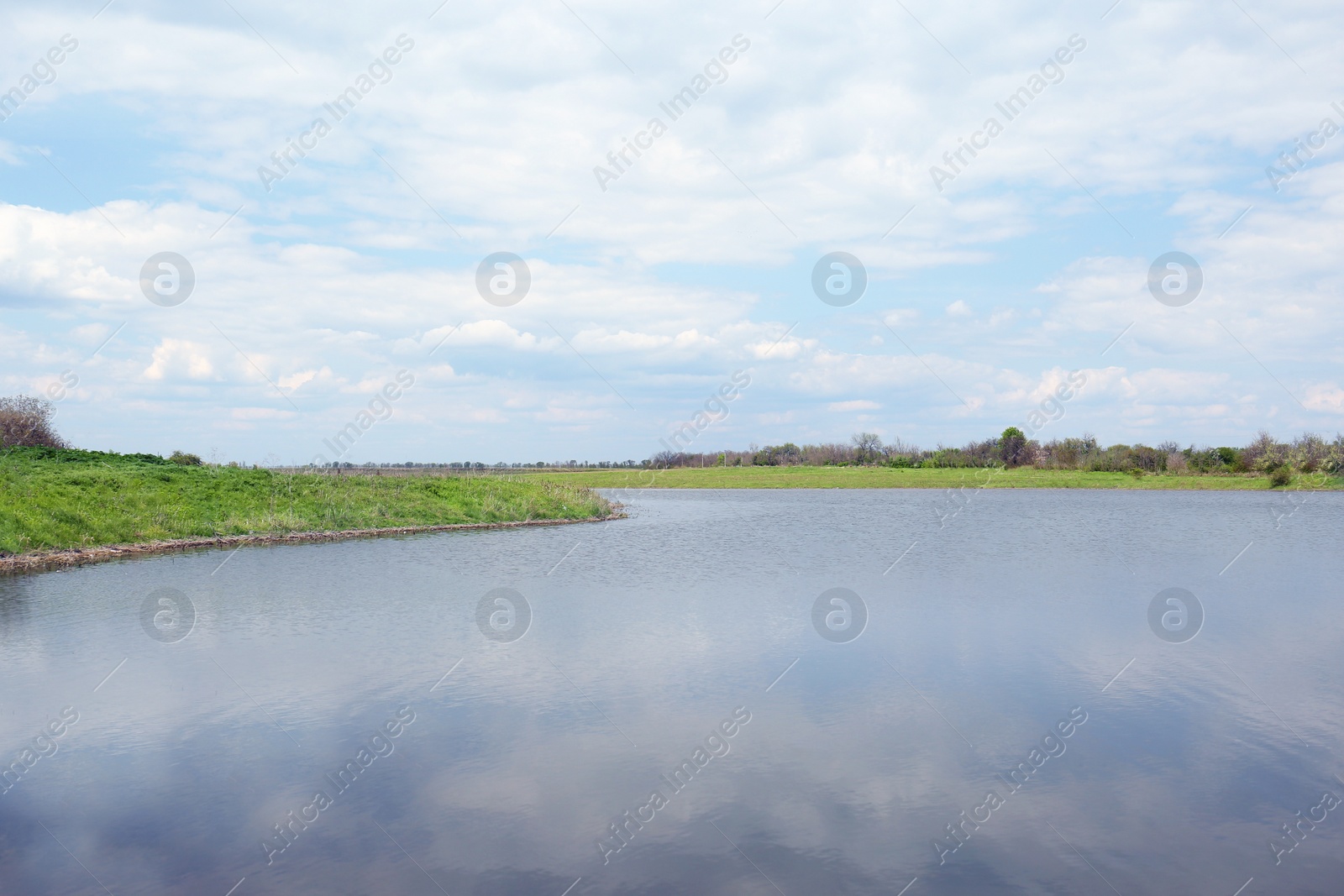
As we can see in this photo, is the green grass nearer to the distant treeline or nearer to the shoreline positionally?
the shoreline

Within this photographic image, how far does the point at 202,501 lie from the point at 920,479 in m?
87.8

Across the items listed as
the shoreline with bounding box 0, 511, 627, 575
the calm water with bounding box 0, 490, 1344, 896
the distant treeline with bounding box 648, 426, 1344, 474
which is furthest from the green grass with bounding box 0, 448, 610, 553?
the distant treeline with bounding box 648, 426, 1344, 474

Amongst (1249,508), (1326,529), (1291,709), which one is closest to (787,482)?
(1249,508)

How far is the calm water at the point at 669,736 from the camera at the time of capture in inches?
299

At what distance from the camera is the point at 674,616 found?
62.6 ft

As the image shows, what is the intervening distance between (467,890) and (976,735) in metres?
6.98

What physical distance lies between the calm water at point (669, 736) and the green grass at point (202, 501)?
821cm

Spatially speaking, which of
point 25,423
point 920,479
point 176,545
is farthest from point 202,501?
point 920,479

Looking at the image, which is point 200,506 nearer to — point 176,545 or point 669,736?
point 176,545

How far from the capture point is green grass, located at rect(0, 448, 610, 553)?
3088 centimetres

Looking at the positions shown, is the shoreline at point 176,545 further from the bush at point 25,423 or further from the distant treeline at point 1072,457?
the distant treeline at point 1072,457

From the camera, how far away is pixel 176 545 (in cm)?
3216

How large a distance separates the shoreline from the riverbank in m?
0.05

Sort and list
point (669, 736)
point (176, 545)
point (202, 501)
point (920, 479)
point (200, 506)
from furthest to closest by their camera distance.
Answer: point (920, 479), point (202, 501), point (200, 506), point (176, 545), point (669, 736)
